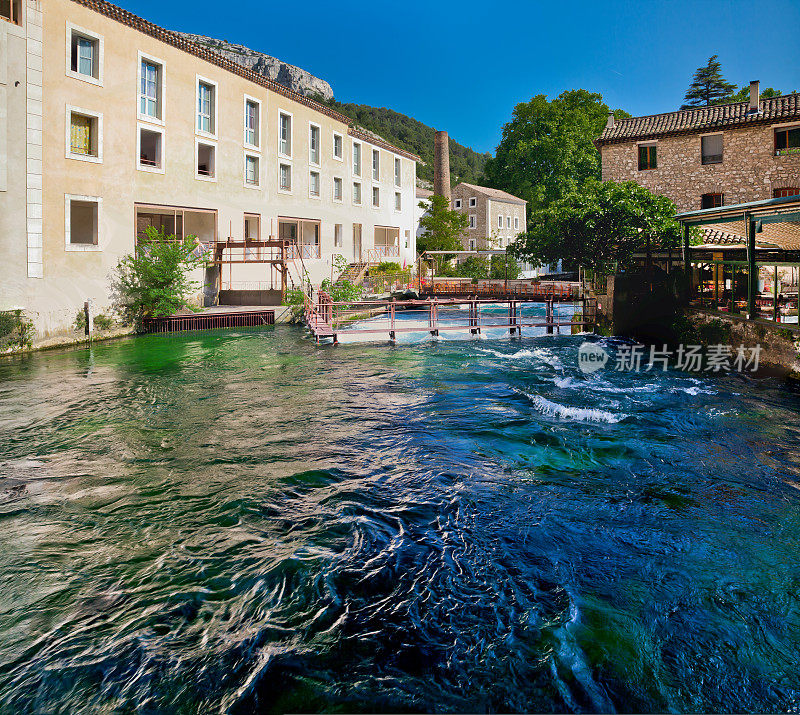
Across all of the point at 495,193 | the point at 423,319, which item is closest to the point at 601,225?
the point at 423,319

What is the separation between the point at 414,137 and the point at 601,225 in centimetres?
9038

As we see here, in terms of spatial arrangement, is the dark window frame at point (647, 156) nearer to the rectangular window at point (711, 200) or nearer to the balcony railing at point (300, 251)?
the rectangular window at point (711, 200)

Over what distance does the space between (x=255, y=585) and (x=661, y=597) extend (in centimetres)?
362

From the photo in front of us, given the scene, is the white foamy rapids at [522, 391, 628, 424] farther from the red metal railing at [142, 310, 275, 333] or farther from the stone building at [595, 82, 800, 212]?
the stone building at [595, 82, 800, 212]

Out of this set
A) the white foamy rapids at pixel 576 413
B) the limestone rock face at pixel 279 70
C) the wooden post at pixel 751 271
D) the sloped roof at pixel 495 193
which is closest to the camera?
the white foamy rapids at pixel 576 413

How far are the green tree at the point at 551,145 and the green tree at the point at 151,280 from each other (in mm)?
34477

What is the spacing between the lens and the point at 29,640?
16.1 feet

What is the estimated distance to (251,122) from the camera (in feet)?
104

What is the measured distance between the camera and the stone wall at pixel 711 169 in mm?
30141

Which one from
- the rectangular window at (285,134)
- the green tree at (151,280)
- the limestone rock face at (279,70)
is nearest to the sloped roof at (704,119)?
the rectangular window at (285,134)

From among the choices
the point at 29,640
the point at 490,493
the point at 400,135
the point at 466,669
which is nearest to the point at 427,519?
the point at 490,493

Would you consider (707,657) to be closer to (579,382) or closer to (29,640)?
(29,640)

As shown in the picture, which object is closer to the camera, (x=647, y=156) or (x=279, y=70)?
(x=647, y=156)

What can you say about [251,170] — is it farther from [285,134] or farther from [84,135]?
[84,135]
